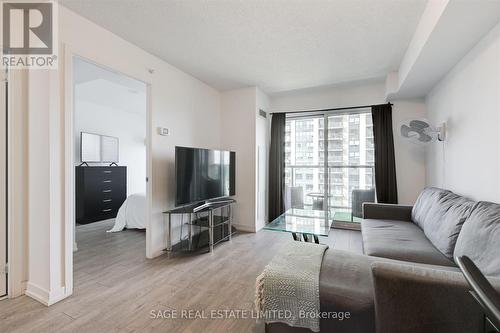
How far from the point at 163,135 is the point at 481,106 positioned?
11.3ft

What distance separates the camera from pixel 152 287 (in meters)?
2.14

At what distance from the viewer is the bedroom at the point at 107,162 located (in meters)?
3.41

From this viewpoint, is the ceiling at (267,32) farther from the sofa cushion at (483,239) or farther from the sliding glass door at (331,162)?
the sofa cushion at (483,239)

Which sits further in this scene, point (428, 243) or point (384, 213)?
point (384, 213)

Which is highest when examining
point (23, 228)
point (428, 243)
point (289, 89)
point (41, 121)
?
point (289, 89)

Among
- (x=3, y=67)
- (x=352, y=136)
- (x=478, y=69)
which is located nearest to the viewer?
(x=3, y=67)

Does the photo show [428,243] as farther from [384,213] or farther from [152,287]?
[152,287]

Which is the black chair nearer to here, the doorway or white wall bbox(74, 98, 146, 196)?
the doorway

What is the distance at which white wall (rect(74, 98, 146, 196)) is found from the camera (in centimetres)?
470

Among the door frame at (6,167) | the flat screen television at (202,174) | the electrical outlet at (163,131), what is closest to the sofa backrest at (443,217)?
the flat screen television at (202,174)

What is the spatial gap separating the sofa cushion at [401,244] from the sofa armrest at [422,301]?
838 mm

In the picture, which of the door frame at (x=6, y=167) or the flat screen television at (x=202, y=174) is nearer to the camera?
the door frame at (x=6, y=167)

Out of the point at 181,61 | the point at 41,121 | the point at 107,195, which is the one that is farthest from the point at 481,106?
Answer: the point at 107,195

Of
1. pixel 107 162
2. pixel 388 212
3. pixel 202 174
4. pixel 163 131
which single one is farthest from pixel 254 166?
pixel 107 162
